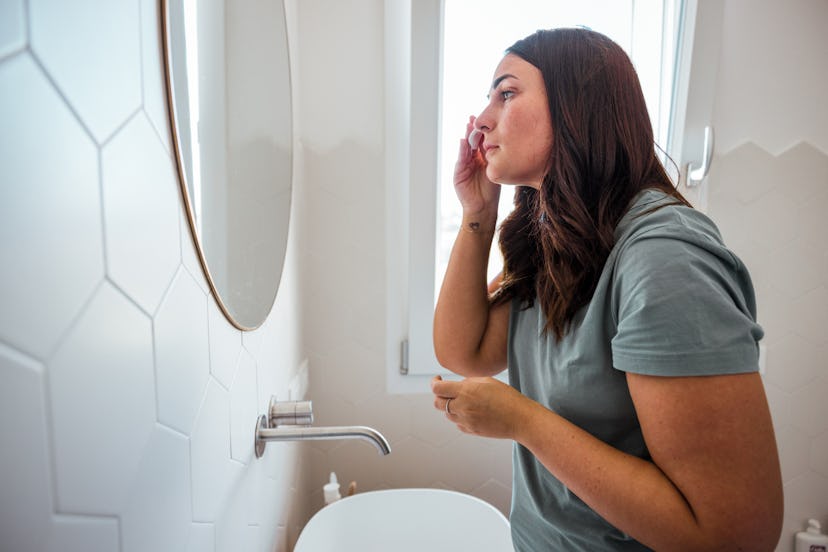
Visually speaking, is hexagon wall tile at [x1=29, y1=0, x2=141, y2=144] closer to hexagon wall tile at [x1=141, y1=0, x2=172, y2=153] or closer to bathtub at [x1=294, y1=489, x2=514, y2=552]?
hexagon wall tile at [x1=141, y1=0, x2=172, y2=153]

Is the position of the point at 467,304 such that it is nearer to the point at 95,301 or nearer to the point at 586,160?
the point at 586,160

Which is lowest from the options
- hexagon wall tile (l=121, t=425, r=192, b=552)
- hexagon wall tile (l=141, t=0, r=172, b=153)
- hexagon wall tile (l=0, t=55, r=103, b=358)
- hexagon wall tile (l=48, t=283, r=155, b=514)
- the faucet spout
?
the faucet spout

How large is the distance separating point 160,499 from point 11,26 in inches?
13.9

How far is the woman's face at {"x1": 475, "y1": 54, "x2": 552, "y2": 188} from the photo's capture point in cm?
67

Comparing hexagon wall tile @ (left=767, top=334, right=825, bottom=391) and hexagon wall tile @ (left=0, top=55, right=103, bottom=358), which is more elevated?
hexagon wall tile @ (left=0, top=55, right=103, bottom=358)

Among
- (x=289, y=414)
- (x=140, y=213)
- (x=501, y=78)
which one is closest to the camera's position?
(x=140, y=213)

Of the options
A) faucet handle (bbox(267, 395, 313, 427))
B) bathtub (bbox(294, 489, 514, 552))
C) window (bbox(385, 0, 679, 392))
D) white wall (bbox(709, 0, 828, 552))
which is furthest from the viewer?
white wall (bbox(709, 0, 828, 552))

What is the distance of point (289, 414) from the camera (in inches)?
32.9

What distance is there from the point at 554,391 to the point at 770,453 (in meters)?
0.23

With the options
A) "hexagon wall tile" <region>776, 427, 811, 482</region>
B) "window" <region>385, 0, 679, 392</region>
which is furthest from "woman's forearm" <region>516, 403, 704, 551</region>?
"hexagon wall tile" <region>776, 427, 811, 482</region>

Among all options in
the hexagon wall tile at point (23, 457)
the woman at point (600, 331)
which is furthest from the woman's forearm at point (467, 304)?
the hexagon wall tile at point (23, 457)

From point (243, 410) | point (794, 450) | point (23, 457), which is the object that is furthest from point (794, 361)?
point (23, 457)

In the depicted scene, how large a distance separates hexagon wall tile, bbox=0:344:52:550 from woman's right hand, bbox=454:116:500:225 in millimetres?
724

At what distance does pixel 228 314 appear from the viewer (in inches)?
23.4
